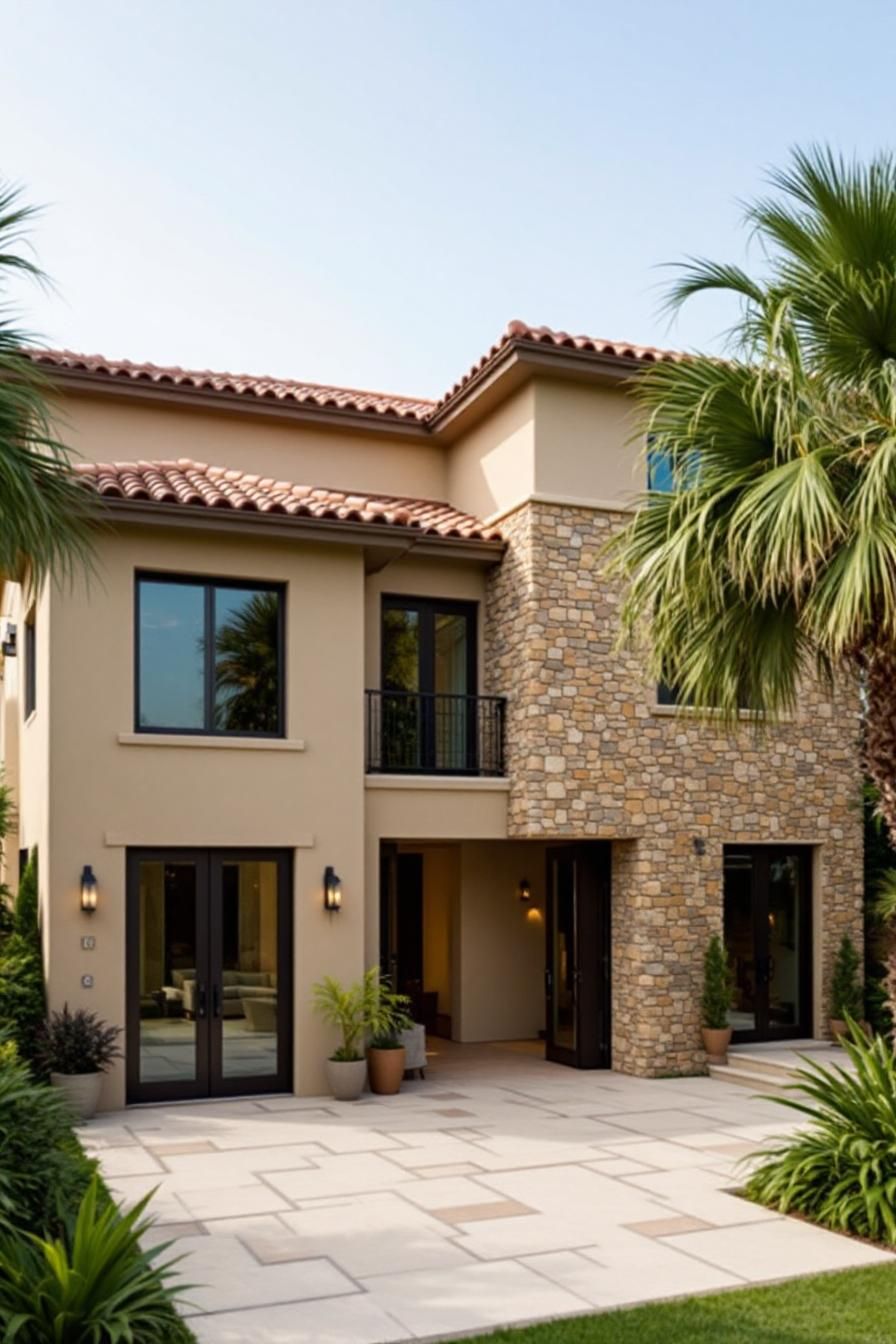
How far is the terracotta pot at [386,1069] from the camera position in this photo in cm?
1462

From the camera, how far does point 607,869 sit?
56.3 ft

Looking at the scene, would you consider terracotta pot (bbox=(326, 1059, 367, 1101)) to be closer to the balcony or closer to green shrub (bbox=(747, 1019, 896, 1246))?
the balcony

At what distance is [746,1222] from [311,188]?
1208cm

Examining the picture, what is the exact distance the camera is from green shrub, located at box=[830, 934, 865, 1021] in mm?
17266

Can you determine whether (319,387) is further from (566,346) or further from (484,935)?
(484,935)

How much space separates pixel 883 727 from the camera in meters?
9.14

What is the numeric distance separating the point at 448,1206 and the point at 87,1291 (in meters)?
4.11

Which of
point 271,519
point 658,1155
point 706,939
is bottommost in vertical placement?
point 658,1155

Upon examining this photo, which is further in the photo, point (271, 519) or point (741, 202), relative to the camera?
point (271, 519)

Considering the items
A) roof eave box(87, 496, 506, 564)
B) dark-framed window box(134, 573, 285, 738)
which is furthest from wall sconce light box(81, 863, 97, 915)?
roof eave box(87, 496, 506, 564)

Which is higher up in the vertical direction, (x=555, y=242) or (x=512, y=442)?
(x=555, y=242)

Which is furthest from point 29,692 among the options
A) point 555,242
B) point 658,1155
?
point 658,1155

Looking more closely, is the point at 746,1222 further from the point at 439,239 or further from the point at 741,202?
the point at 439,239

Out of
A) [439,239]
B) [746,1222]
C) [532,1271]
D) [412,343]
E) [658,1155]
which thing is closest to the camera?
[532,1271]
